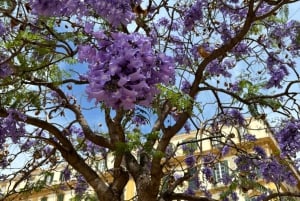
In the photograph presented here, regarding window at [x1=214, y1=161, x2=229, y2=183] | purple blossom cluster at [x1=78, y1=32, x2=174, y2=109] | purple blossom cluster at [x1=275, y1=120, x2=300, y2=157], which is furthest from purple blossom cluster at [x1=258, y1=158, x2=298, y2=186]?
purple blossom cluster at [x1=78, y1=32, x2=174, y2=109]

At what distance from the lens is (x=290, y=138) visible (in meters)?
5.60

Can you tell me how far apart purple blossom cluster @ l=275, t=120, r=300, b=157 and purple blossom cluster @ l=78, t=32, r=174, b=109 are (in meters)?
3.78

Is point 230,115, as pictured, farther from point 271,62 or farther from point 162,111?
point 162,111

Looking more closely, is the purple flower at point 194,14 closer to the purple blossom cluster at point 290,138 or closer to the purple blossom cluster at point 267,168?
the purple blossom cluster at point 290,138

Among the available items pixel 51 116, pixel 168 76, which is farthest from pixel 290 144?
pixel 168 76

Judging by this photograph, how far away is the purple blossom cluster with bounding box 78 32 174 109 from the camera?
1.93m

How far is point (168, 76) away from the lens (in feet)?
7.34

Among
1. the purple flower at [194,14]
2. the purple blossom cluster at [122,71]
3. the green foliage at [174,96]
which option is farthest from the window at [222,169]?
the purple blossom cluster at [122,71]

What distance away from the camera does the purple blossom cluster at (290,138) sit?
18.1ft

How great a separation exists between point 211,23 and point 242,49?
2.74ft

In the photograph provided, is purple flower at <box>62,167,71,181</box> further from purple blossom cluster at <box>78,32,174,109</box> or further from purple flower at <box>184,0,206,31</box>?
purple blossom cluster at <box>78,32,174,109</box>

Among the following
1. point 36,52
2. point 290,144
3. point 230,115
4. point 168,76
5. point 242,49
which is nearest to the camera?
point 168,76

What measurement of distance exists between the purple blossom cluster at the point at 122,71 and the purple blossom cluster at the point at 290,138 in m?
3.78

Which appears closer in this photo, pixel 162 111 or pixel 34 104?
pixel 34 104
